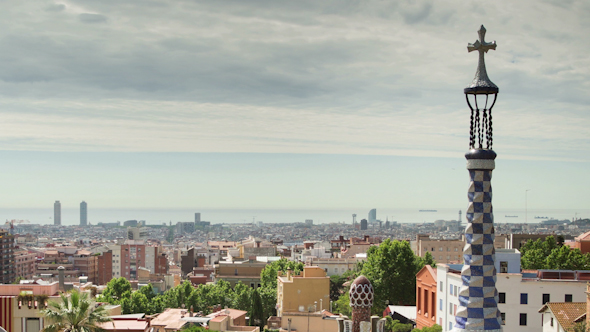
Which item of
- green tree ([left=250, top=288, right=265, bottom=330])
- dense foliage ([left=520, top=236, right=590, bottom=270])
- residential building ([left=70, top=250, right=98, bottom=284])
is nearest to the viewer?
dense foliage ([left=520, top=236, right=590, bottom=270])

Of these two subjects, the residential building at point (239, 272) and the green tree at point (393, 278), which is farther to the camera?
the residential building at point (239, 272)

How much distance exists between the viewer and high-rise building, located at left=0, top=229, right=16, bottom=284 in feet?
372

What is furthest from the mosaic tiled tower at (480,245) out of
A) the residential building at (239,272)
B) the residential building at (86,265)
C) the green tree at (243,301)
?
the residential building at (86,265)

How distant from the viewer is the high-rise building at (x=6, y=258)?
113250 millimetres

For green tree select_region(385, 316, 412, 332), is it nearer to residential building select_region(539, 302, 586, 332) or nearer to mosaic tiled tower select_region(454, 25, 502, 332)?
residential building select_region(539, 302, 586, 332)

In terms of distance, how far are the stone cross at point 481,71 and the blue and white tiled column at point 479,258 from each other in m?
1.06

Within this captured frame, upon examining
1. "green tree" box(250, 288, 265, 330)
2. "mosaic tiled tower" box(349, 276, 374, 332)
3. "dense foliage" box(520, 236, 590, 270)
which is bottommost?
"green tree" box(250, 288, 265, 330)

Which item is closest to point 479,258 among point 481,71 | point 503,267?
point 481,71

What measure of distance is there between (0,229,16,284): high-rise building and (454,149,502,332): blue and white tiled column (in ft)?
376

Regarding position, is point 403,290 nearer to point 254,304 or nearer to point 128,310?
point 254,304

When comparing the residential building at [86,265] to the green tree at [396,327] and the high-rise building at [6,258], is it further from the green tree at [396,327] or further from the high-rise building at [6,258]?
the green tree at [396,327]

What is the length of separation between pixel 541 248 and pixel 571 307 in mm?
25915

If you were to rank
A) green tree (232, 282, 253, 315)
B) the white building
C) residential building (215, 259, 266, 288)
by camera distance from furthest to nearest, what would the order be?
residential building (215, 259, 266, 288)
green tree (232, 282, 253, 315)
the white building

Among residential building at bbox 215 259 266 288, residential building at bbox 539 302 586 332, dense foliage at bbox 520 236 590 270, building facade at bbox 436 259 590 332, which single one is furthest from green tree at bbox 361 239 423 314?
residential building at bbox 215 259 266 288
